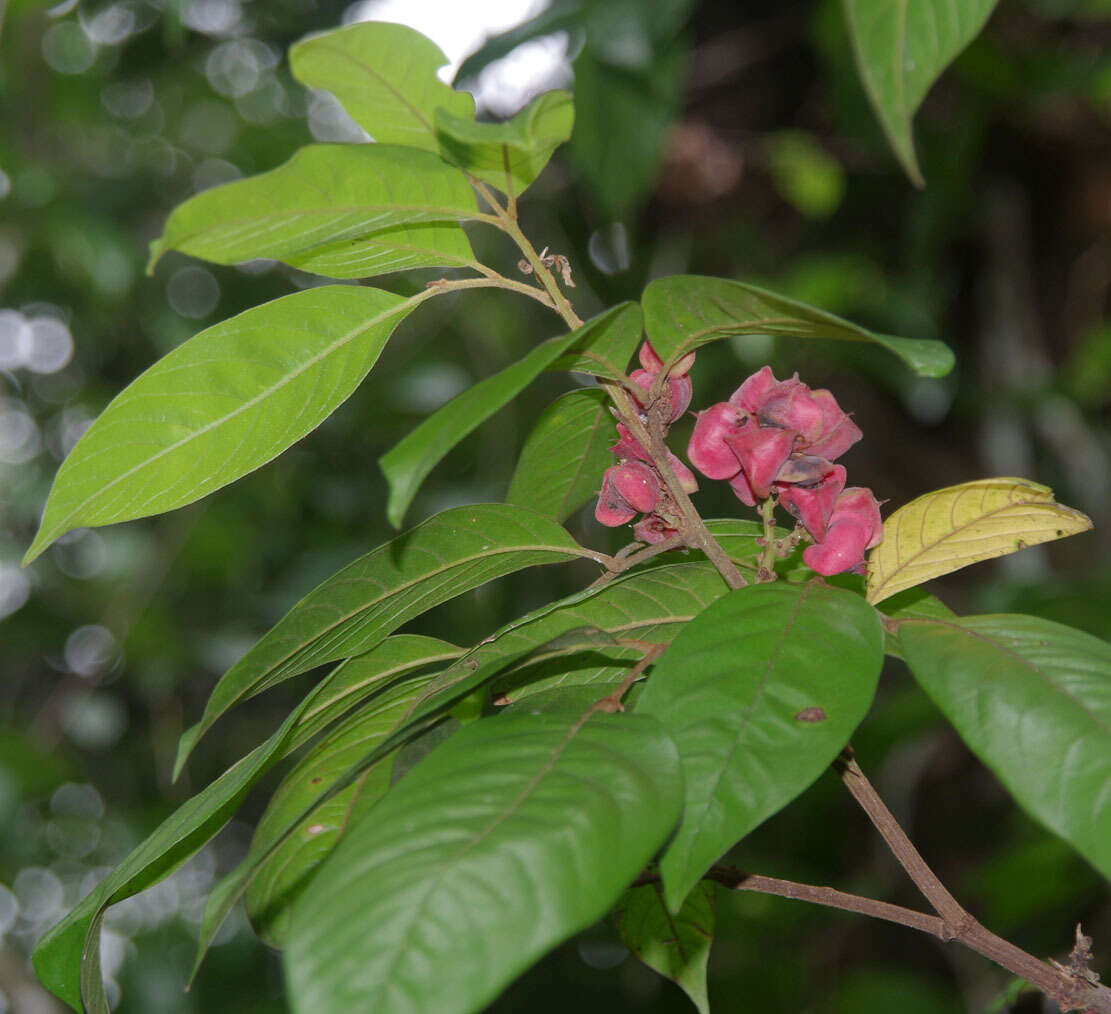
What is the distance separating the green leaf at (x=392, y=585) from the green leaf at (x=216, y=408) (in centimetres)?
8

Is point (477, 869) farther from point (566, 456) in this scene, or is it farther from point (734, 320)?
point (566, 456)

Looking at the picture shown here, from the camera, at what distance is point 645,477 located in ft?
1.94

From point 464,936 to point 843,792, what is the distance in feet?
5.89

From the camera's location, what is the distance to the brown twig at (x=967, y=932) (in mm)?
514

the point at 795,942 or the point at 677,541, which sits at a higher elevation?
the point at 677,541

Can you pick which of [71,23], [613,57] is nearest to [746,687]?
[613,57]

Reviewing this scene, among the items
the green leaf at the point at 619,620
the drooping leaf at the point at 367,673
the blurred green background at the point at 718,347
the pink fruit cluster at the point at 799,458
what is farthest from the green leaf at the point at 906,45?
the blurred green background at the point at 718,347

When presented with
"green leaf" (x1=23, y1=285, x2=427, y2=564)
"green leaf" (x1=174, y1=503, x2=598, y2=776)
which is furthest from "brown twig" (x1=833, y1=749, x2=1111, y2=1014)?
"green leaf" (x1=23, y1=285, x2=427, y2=564)

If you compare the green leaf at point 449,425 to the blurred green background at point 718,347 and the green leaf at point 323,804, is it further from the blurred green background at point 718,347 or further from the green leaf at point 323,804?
the blurred green background at point 718,347

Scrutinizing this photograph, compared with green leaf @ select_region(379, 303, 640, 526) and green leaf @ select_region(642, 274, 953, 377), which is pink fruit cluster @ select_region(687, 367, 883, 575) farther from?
green leaf @ select_region(379, 303, 640, 526)

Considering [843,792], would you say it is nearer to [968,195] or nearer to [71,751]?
[968,195]

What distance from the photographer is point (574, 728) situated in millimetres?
445

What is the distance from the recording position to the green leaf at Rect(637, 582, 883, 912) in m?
0.41

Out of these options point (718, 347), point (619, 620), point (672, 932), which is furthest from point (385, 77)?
point (718, 347)
